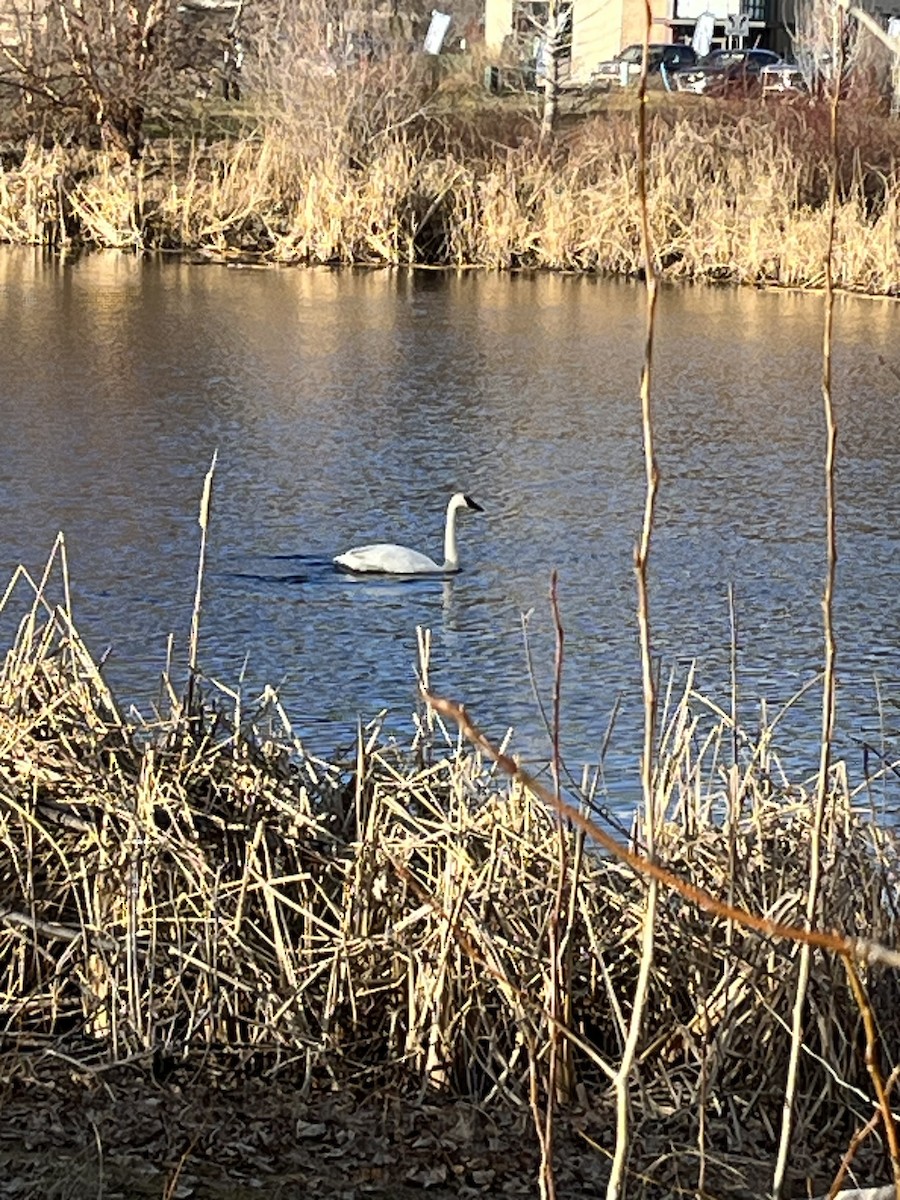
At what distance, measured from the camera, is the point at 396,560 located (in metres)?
8.12

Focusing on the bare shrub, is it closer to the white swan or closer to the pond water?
the pond water

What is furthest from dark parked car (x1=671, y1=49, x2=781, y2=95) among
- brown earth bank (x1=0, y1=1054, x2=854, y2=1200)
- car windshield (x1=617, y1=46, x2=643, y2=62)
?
brown earth bank (x1=0, y1=1054, x2=854, y2=1200)

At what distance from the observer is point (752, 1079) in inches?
140

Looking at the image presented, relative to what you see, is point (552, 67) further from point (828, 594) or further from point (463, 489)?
point (828, 594)

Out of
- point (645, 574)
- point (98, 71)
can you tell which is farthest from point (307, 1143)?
point (98, 71)

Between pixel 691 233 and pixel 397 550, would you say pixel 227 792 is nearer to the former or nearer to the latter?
pixel 397 550

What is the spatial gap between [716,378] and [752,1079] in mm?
10040

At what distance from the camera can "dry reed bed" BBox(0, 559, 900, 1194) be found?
139 inches

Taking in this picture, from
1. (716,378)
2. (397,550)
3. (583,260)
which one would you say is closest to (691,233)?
(583,260)

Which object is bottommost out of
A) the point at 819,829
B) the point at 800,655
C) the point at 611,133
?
the point at 800,655

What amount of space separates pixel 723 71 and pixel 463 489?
30286 mm

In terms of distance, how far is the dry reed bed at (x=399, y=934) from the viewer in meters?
3.54

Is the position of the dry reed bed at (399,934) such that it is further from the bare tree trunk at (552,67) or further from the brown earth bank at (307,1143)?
the bare tree trunk at (552,67)

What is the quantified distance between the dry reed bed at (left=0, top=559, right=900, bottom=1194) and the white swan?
4.04 m
